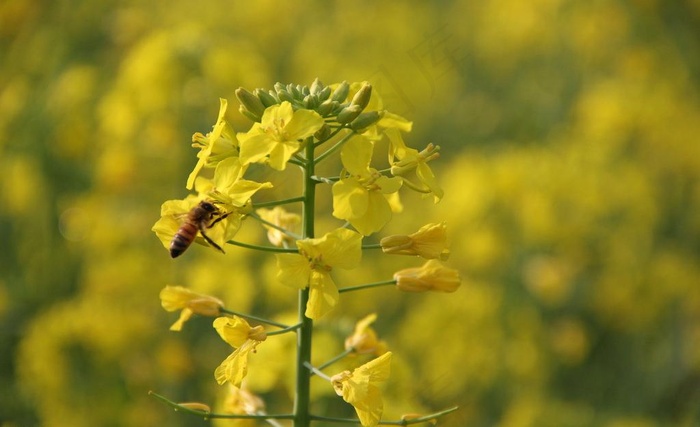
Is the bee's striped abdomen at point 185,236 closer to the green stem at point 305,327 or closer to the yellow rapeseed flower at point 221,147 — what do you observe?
the yellow rapeseed flower at point 221,147

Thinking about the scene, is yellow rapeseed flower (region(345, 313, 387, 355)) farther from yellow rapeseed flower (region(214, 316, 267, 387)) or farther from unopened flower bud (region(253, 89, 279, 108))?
unopened flower bud (region(253, 89, 279, 108))

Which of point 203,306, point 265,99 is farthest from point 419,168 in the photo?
point 203,306

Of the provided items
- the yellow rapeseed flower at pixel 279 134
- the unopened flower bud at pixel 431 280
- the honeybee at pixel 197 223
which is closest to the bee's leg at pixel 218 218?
the honeybee at pixel 197 223

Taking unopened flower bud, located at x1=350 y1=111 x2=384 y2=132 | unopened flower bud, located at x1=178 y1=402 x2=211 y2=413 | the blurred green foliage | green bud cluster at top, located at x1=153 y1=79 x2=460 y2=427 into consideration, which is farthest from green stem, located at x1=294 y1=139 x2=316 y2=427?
the blurred green foliage

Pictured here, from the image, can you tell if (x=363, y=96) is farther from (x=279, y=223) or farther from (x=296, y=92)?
(x=279, y=223)

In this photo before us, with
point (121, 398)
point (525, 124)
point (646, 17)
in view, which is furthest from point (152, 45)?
point (646, 17)

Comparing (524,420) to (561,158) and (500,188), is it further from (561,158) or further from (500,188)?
(561,158)
